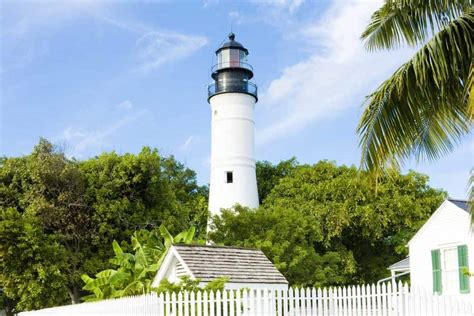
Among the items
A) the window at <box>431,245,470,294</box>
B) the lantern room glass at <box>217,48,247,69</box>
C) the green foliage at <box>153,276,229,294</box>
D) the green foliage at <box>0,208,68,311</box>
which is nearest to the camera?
the green foliage at <box>153,276,229,294</box>

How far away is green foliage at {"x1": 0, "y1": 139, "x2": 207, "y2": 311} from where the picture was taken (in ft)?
94.8

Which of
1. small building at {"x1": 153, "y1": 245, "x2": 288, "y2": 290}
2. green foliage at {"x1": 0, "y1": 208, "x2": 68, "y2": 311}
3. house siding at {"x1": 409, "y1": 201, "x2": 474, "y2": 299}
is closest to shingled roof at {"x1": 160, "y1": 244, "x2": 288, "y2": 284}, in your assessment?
small building at {"x1": 153, "y1": 245, "x2": 288, "y2": 290}

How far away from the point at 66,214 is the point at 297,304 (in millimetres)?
19059

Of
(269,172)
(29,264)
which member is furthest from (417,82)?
(269,172)

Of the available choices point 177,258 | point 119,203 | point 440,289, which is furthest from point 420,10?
point 119,203

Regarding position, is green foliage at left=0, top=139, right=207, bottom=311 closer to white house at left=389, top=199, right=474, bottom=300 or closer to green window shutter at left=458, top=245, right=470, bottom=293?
white house at left=389, top=199, right=474, bottom=300

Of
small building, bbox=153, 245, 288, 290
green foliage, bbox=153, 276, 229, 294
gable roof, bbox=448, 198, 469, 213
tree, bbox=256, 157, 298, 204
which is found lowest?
green foliage, bbox=153, 276, 229, 294

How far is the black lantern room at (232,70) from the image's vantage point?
34875mm

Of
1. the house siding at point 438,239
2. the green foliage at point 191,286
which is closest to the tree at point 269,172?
the house siding at point 438,239

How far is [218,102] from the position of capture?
3553cm

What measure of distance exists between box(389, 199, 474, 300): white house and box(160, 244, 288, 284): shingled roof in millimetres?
4733

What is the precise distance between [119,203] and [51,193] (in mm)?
3017

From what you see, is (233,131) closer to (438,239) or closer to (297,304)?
(438,239)

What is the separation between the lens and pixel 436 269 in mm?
19875
